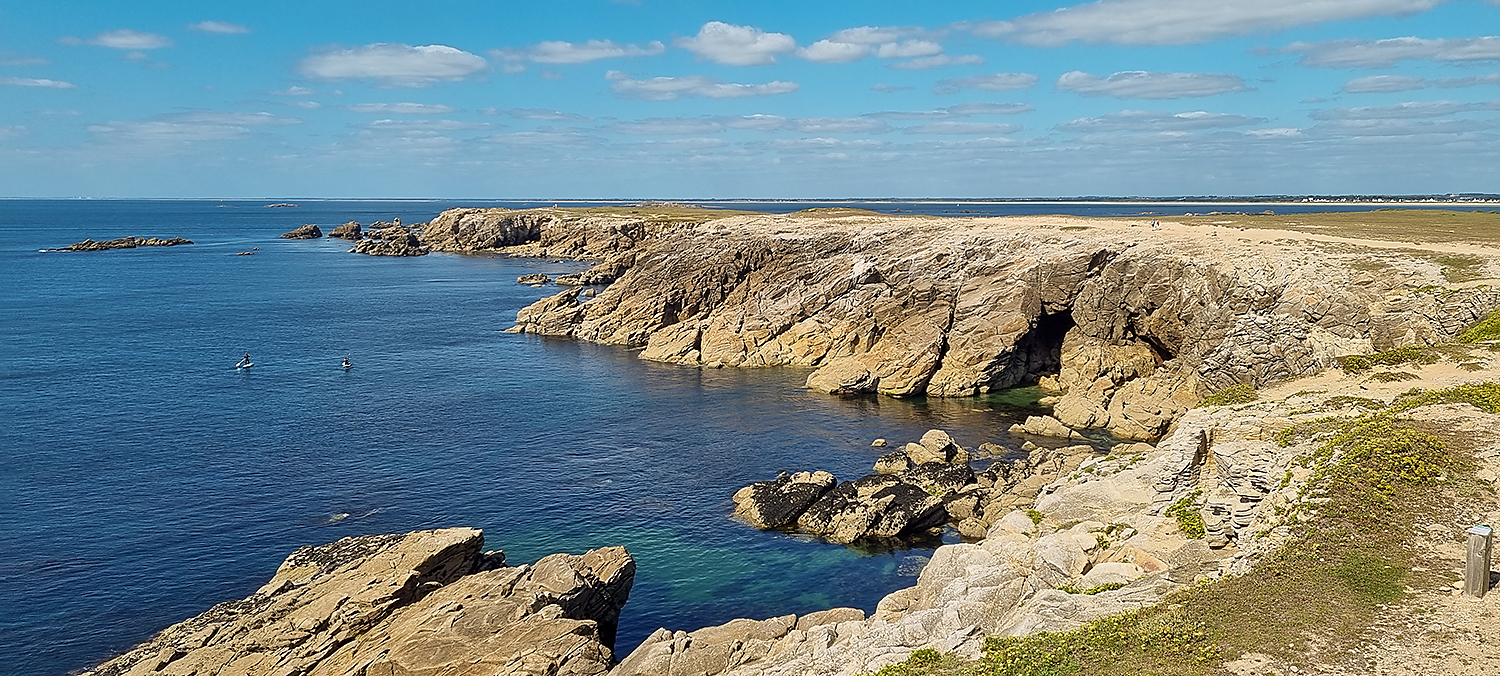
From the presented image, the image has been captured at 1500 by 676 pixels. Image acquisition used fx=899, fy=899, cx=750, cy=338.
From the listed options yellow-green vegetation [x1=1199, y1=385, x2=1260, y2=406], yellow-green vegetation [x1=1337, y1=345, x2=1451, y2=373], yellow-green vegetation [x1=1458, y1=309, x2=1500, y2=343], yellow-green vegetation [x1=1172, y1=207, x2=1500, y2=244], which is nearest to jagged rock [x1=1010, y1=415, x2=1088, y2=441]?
yellow-green vegetation [x1=1458, y1=309, x2=1500, y2=343]

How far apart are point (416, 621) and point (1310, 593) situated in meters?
26.2

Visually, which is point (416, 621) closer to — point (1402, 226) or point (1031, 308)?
point (1031, 308)

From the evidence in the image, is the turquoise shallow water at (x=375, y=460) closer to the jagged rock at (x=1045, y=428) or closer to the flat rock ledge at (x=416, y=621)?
the jagged rock at (x=1045, y=428)

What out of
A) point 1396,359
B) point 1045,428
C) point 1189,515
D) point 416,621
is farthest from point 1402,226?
point 416,621

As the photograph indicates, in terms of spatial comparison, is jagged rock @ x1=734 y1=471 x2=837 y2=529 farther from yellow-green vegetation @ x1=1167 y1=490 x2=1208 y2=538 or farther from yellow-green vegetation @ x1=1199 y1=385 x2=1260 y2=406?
yellow-green vegetation @ x1=1167 y1=490 x2=1208 y2=538

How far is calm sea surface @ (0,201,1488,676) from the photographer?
1553 inches

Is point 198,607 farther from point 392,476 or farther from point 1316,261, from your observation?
point 1316,261

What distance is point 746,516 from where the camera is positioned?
48.1m

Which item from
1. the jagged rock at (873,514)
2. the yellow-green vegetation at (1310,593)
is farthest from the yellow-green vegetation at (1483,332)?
the jagged rock at (873,514)

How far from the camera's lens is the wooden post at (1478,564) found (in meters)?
18.8

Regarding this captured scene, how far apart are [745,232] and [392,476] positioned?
67.0 metres

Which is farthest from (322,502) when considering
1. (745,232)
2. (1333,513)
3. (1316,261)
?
(745,232)

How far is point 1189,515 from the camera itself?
2747 centimetres

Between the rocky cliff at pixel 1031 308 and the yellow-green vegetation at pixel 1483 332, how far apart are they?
3.35 m
